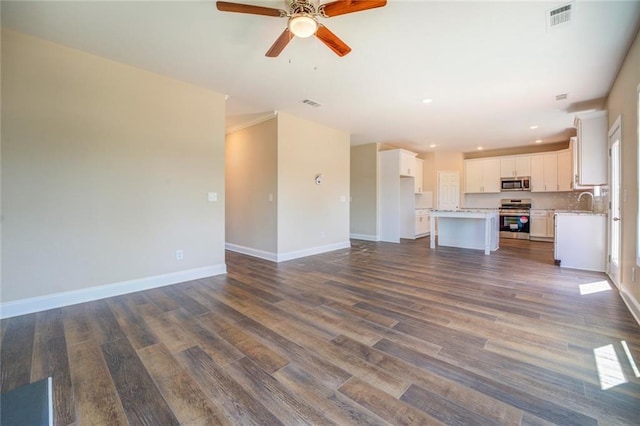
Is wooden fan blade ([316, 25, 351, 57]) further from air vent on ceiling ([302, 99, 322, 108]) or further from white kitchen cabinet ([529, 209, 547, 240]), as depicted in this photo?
white kitchen cabinet ([529, 209, 547, 240])

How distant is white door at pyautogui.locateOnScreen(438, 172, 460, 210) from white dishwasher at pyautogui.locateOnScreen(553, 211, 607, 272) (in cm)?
408

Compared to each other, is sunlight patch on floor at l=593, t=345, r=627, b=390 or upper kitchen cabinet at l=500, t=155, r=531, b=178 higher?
upper kitchen cabinet at l=500, t=155, r=531, b=178

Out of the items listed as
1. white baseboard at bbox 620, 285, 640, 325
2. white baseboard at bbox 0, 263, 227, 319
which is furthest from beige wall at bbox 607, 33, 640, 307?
white baseboard at bbox 0, 263, 227, 319

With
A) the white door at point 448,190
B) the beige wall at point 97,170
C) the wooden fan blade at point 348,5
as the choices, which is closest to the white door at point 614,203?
the wooden fan blade at point 348,5

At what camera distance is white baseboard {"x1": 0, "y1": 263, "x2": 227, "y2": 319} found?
274 centimetres

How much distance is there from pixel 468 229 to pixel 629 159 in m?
3.51

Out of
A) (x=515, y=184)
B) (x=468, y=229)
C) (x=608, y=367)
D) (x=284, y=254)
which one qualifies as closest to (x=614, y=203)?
(x=468, y=229)

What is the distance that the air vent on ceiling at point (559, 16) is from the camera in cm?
233

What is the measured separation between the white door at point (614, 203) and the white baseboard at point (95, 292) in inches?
217

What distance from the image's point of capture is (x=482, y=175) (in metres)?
8.48

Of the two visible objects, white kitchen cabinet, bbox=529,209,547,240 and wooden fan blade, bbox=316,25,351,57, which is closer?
wooden fan blade, bbox=316,25,351,57

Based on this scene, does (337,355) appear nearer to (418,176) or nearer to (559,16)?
(559,16)

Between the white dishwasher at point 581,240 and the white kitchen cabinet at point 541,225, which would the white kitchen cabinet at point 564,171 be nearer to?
the white kitchen cabinet at point 541,225

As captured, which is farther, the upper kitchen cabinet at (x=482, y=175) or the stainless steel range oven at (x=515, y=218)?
the upper kitchen cabinet at (x=482, y=175)
